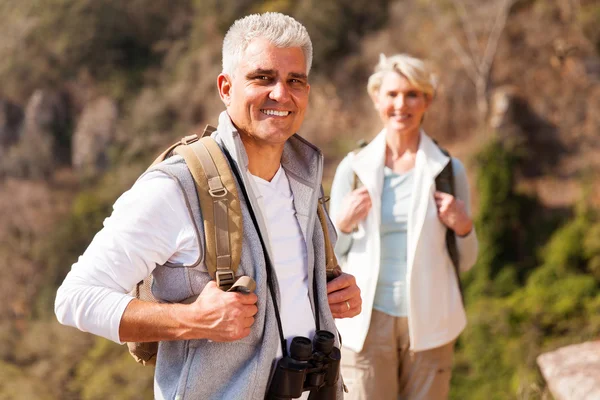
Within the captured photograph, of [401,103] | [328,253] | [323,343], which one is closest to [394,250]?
[401,103]

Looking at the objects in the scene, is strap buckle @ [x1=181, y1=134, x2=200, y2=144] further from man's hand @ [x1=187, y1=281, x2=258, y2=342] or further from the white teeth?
man's hand @ [x1=187, y1=281, x2=258, y2=342]

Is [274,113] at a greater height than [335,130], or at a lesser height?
lesser

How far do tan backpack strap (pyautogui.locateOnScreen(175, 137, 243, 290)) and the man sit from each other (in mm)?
18

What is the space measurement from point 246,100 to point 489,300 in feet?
36.1

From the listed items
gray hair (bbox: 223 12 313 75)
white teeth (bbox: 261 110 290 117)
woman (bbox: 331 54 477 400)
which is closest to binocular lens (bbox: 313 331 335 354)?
white teeth (bbox: 261 110 290 117)

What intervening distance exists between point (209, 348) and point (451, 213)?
4.62 ft

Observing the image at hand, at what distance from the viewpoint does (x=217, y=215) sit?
129cm

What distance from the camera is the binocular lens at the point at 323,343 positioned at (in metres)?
1.41

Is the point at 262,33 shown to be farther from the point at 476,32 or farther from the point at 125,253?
the point at 476,32

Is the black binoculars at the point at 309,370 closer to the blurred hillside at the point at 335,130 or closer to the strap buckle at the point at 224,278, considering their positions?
the strap buckle at the point at 224,278

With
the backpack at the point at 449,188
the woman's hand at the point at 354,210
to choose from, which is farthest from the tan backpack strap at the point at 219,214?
the backpack at the point at 449,188

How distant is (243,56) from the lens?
139 cm

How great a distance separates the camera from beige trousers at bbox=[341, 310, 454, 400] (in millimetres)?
2496

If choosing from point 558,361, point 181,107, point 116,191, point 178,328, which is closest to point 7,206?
point 116,191
